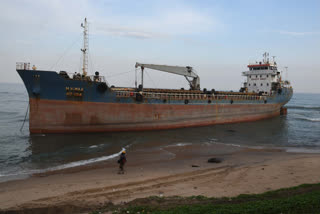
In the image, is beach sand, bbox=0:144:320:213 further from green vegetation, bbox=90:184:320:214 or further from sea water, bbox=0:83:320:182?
sea water, bbox=0:83:320:182

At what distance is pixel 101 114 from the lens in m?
23.0

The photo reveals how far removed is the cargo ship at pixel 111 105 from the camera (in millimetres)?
21578

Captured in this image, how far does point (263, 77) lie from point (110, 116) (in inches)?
1223

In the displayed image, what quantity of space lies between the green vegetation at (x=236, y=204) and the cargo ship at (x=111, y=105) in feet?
51.9

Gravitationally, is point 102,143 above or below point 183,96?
below

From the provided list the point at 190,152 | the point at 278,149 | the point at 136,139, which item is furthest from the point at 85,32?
the point at 278,149

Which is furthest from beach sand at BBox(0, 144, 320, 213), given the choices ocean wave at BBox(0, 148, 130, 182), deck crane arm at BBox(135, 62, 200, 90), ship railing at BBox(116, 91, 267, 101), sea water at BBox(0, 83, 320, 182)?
deck crane arm at BBox(135, 62, 200, 90)

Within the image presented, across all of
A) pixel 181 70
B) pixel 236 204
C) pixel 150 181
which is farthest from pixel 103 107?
pixel 236 204

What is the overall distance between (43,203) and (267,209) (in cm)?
796

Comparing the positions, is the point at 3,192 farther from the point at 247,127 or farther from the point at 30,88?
the point at 247,127

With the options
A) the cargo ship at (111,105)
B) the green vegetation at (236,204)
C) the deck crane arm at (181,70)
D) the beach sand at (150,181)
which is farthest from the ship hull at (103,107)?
the green vegetation at (236,204)

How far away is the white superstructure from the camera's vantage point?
4072cm

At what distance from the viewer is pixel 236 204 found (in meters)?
7.56

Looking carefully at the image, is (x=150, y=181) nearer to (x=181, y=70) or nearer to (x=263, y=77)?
(x=181, y=70)
